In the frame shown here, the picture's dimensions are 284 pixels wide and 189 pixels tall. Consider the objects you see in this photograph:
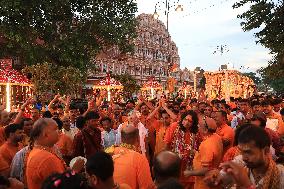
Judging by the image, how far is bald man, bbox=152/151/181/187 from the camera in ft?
12.6

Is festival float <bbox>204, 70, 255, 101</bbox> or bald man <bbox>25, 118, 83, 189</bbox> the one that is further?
festival float <bbox>204, 70, 255, 101</bbox>

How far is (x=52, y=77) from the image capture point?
2808cm

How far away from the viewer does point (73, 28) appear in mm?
30531

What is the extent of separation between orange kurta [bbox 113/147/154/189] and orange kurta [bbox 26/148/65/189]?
0.64 metres

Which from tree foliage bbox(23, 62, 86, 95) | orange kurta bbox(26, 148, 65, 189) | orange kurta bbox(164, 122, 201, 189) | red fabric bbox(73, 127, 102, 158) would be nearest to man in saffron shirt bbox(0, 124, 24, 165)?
red fabric bbox(73, 127, 102, 158)

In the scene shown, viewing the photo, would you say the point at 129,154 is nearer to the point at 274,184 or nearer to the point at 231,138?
the point at 274,184

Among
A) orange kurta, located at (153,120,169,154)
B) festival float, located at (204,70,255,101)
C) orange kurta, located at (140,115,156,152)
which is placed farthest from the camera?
festival float, located at (204,70,255,101)

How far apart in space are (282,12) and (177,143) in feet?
67.8

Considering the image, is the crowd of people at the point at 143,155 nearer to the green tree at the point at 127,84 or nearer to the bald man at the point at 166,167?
the bald man at the point at 166,167

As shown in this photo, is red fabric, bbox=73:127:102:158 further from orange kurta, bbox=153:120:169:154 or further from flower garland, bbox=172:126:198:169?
orange kurta, bbox=153:120:169:154

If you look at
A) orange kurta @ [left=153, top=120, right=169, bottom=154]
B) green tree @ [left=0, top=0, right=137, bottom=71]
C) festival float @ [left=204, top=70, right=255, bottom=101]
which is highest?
green tree @ [left=0, top=0, right=137, bottom=71]

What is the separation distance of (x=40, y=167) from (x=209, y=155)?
2.48 meters

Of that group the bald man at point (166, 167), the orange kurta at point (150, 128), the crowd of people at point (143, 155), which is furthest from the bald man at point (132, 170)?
the orange kurta at point (150, 128)

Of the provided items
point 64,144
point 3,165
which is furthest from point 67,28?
point 3,165
